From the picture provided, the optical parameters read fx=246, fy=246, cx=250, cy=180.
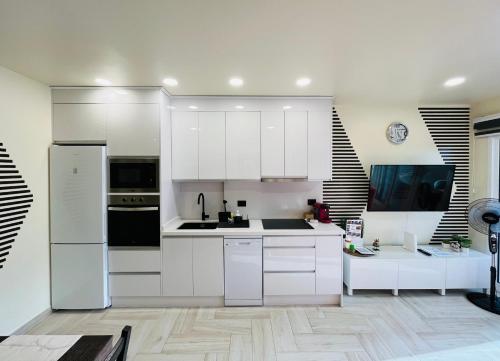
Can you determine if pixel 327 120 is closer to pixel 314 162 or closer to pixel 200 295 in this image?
pixel 314 162

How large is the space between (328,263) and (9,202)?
3.30 m

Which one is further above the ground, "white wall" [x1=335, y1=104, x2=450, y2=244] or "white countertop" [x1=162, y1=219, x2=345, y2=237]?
"white wall" [x1=335, y1=104, x2=450, y2=244]

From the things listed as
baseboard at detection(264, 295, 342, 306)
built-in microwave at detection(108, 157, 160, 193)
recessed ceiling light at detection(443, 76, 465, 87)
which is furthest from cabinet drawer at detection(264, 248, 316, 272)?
recessed ceiling light at detection(443, 76, 465, 87)

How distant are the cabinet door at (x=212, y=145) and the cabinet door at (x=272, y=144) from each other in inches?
20.0

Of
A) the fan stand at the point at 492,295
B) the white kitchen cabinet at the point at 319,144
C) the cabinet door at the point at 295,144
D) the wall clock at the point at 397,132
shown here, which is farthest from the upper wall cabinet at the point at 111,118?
the fan stand at the point at 492,295

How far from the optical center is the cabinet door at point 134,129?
2803 millimetres

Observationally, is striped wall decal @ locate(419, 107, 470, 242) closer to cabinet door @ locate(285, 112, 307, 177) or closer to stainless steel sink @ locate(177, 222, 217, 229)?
cabinet door @ locate(285, 112, 307, 177)

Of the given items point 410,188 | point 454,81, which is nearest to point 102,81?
point 454,81

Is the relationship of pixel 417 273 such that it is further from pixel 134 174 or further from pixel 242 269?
pixel 134 174

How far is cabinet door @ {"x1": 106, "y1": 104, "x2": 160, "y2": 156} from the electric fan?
3913 millimetres

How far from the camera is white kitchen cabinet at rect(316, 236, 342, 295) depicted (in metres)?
2.87

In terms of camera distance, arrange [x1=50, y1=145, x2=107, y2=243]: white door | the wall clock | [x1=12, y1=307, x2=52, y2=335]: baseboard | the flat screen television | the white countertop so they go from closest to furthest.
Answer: [x1=12, y1=307, x2=52, y2=335]: baseboard, [x1=50, y1=145, x2=107, y2=243]: white door, the white countertop, the flat screen television, the wall clock

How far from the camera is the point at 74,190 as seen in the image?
2.74 metres

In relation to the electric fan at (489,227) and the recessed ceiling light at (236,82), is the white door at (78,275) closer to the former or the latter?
the recessed ceiling light at (236,82)
